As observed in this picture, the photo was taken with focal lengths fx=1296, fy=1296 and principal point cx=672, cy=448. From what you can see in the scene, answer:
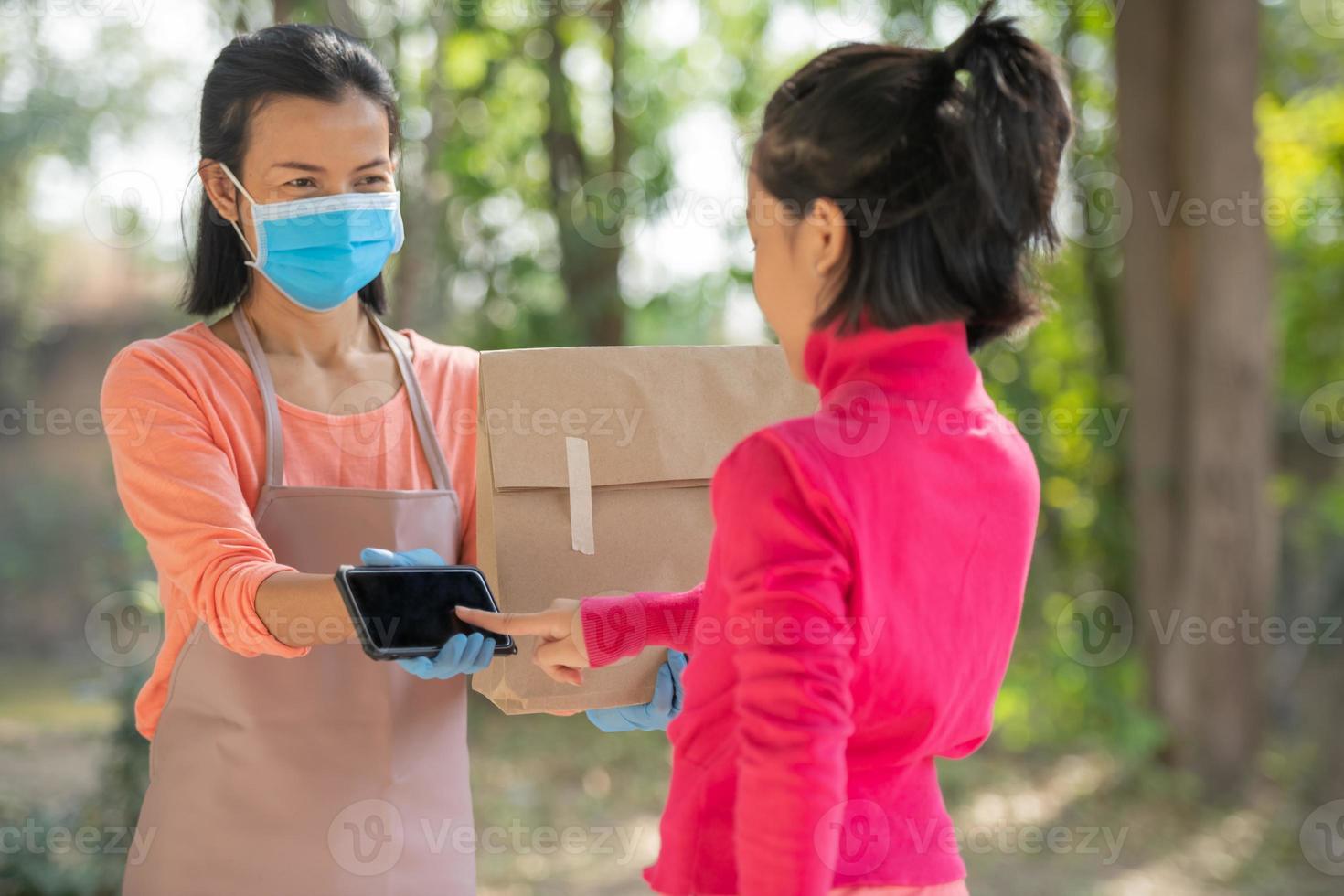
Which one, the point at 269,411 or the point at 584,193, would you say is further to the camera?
the point at 584,193

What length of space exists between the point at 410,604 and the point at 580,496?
343 mm

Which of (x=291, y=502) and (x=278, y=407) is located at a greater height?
(x=278, y=407)

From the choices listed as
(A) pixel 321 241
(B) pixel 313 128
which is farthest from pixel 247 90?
(A) pixel 321 241

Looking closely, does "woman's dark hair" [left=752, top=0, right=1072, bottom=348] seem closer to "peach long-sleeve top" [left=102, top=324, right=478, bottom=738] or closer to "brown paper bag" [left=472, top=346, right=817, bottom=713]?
"brown paper bag" [left=472, top=346, right=817, bottom=713]

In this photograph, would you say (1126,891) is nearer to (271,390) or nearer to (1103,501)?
(1103,501)

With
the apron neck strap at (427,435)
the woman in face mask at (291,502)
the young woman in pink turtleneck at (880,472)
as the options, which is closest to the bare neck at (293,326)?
the woman in face mask at (291,502)

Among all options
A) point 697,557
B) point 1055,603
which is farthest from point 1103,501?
point 697,557

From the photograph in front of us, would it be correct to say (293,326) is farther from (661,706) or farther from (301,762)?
(661,706)

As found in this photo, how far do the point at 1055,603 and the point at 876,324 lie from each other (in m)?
5.47

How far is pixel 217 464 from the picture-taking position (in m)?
1.71

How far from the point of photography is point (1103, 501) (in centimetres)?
620

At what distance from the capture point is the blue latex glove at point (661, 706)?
1.89 metres

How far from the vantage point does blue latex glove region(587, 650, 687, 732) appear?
1888mm

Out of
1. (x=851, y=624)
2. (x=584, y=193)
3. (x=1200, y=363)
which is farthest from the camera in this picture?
(x=584, y=193)
